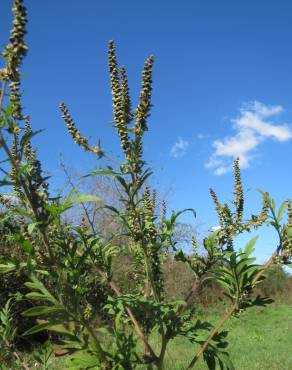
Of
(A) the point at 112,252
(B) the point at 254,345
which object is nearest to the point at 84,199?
(A) the point at 112,252

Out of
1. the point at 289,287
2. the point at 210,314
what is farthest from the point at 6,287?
the point at 289,287

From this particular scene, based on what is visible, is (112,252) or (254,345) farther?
(254,345)

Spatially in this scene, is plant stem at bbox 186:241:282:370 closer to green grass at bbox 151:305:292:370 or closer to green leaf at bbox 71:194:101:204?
green leaf at bbox 71:194:101:204

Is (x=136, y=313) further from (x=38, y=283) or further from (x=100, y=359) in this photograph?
(x=38, y=283)

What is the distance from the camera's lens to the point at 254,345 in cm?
1401

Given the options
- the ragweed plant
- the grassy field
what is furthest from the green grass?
the ragweed plant

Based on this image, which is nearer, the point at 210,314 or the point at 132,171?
the point at 132,171

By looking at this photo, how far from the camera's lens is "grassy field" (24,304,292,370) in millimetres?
10062

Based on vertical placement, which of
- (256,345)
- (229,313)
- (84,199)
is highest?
(84,199)

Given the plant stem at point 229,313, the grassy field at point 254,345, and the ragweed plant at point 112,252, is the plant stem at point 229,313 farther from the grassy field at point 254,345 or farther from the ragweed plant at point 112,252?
the grassy field at point 254,345

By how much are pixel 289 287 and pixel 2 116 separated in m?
34.2

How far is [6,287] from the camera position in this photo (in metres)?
11.5

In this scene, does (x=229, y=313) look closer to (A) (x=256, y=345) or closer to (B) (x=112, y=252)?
(B) (x=112, y=252)

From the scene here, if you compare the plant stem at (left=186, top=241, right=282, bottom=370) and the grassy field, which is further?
the grassy field
